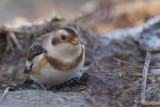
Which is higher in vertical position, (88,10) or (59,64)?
(88,10)

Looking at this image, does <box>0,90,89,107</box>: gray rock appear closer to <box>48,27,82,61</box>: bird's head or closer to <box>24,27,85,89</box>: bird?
<box>24,27,85,89</box>: bird

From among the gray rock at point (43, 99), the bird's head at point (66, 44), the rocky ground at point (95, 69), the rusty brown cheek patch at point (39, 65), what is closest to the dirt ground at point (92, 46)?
the rocky ground at point (95, 69)

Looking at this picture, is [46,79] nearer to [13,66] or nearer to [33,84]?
[33,84]

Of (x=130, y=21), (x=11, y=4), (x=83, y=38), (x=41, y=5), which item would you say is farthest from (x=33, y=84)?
(x=11, y=4)

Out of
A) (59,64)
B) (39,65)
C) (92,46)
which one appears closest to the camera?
(59,64)

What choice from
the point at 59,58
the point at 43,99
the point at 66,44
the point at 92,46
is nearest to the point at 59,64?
the point at 59,58

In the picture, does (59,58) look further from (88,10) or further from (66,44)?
(88,10)
